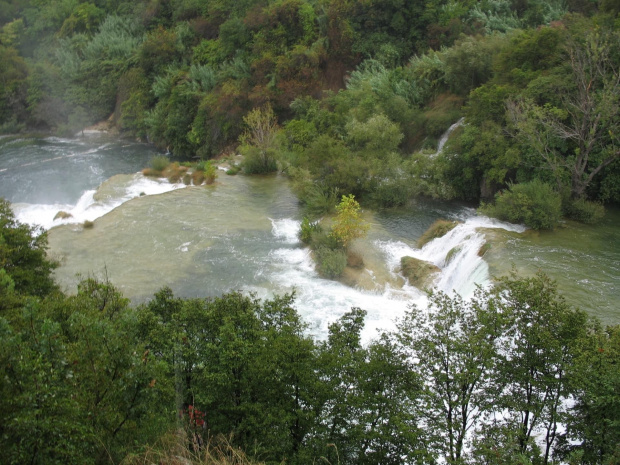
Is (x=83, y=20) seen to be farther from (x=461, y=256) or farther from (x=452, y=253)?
(x=461, y=256)

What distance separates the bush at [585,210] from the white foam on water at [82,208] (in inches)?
875

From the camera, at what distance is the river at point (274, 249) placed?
19.8 metres

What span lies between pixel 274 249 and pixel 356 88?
20220 millimetres

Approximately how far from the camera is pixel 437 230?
24531mm

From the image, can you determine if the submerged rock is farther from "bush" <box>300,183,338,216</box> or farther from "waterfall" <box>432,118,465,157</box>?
"waterfall" <box>432,118,465,157</box>

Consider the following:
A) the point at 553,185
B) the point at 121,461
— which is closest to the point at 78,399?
the point at 121,461

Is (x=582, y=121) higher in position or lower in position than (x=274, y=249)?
higher

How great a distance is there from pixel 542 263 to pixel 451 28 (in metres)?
27.8

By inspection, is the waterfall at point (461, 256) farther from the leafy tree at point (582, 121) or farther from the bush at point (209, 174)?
the bush at point (209, 174)

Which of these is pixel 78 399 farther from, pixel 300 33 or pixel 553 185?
pixel 300 33

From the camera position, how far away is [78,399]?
805 centimetres

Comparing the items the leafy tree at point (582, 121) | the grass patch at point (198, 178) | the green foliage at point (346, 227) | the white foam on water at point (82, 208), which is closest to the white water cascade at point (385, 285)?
the green foliage at point (346, 227)

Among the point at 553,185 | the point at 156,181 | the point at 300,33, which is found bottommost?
the point at 156,181

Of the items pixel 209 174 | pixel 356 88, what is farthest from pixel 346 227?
pixel 356 88
